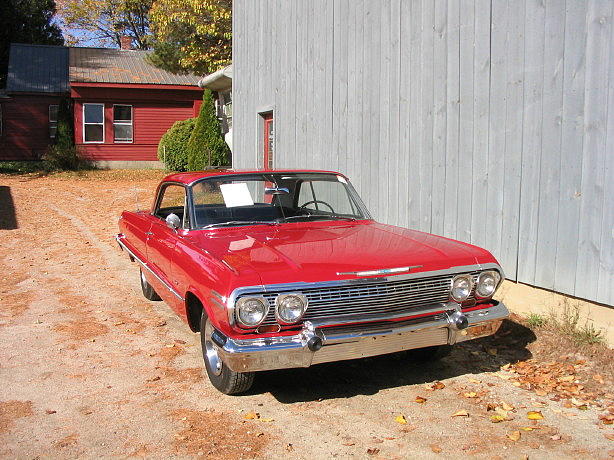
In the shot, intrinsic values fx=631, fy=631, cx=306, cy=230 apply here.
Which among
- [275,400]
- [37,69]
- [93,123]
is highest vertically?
[37,69]

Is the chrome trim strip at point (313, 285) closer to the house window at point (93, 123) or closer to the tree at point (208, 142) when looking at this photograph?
the tree at point (208, 142)

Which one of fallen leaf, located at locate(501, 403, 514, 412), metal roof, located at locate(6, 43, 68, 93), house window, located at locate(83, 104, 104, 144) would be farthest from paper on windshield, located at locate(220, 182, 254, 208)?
metal roof, located at locate(6, 43, 68, 93)

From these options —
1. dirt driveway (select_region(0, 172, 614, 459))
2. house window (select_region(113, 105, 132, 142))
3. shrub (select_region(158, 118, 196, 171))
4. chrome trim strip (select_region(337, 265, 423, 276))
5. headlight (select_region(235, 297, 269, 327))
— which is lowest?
dirt driveway (select_region(0, 172, 614, 459))

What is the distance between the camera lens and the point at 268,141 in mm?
12320

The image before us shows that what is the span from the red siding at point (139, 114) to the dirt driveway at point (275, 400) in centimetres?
2008

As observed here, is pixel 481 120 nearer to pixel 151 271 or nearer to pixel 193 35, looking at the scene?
pixel 151 271

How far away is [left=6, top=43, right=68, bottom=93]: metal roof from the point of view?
27.3 meters

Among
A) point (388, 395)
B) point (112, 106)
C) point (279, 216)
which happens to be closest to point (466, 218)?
point (279, 216)

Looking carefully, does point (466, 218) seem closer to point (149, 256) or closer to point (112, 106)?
point (149, 256)

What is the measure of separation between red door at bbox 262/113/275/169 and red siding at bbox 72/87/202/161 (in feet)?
49.6

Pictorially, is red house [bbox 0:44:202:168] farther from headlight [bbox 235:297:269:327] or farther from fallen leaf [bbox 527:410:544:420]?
fallen leaf [bbox 527:410:544:420]

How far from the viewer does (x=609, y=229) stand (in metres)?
5.07

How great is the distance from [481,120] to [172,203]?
321cm

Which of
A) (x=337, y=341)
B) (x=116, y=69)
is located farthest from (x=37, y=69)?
(x=337, y=341)
